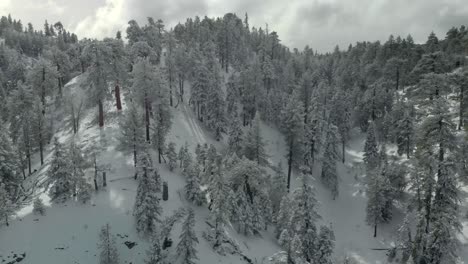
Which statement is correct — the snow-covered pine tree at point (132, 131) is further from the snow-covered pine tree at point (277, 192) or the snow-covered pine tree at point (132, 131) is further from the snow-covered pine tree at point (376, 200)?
the snow-covered pine tree at point (376, 200)

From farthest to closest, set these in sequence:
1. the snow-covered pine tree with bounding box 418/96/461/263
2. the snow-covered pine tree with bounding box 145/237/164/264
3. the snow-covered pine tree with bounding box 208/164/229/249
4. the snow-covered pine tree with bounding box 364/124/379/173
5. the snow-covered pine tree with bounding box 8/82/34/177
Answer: the snow-covered pine tree with bounding box 364/124/379/173
the snow-covered pine tree with bounding box 8/82/34/177
the snow-covered pine tree with bounding box 208/164/229/249
the snow-covered pine tree with bounding box 418/96/461/263
the snow-covered pine tree with bounding box 145/237/164/264

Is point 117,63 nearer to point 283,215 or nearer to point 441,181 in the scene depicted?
point 283,215

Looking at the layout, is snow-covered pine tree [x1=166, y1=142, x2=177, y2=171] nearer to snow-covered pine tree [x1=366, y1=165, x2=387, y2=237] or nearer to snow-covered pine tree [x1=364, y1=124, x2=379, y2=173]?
snow-covered pine tree [x1=366, y1=165, x2=387, y2=237]

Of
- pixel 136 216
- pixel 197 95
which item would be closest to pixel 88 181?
pixel 136 216

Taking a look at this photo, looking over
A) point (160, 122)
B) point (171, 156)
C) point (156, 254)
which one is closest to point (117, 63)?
point (160, 122)

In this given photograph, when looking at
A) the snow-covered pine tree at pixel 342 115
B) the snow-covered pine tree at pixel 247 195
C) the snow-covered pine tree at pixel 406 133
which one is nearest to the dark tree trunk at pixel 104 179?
the snow-covered pine tree at pixel 247 195

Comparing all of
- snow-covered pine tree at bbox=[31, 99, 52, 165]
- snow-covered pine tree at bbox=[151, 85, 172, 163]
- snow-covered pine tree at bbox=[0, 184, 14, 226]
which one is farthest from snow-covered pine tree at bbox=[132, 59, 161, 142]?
snow-covered pine tree at bbox=[0, 184, 14, 226]

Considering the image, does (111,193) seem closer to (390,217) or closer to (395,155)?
(390,217)
